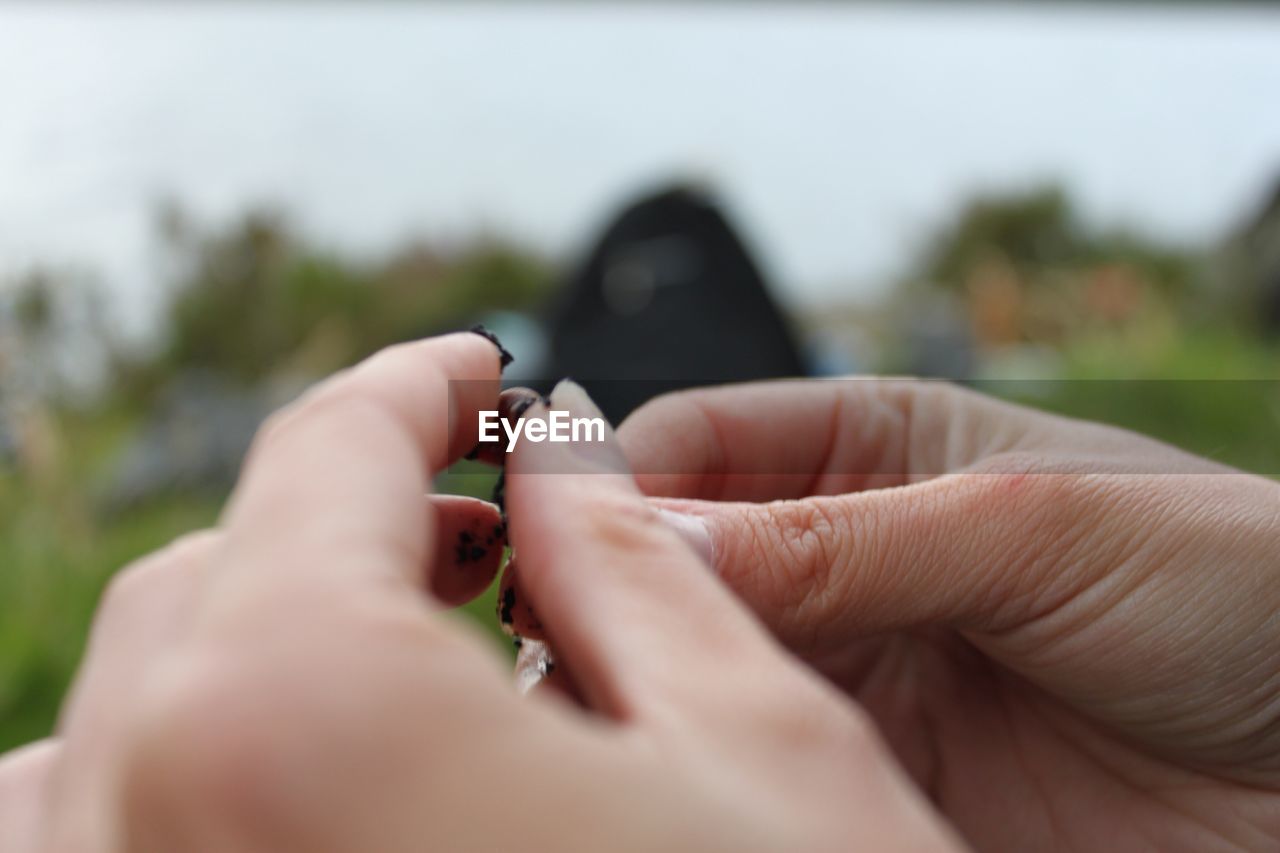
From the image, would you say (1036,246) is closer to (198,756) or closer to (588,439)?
(588,439)

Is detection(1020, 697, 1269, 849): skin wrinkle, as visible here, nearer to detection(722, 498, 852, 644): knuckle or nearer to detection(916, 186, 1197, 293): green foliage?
detection(722, 498, 852, 644): knuckle

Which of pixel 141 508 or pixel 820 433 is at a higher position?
pixel 820 433

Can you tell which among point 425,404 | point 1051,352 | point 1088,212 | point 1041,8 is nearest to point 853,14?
point 1041,8

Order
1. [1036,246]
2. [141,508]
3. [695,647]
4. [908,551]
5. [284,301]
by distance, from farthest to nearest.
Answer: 1. [1036,246]
2. [284,301]
3. [141,508]
4. [908,551]
5. [695,647]

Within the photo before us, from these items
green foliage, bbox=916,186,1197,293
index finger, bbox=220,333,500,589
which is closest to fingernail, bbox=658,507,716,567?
index finger, bbox=220,333,500,589

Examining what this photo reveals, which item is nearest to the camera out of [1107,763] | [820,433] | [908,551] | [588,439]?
[588,439]

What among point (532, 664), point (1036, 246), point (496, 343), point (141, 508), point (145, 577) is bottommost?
point (141, 508)

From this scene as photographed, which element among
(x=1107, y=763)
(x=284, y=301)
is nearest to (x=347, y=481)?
(x=1107, y=763)

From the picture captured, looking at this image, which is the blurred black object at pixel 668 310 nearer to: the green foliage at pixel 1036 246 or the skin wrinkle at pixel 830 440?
the skin wrinkle at pixel 830 440

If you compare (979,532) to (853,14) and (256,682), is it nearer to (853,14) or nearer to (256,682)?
(256,682)
